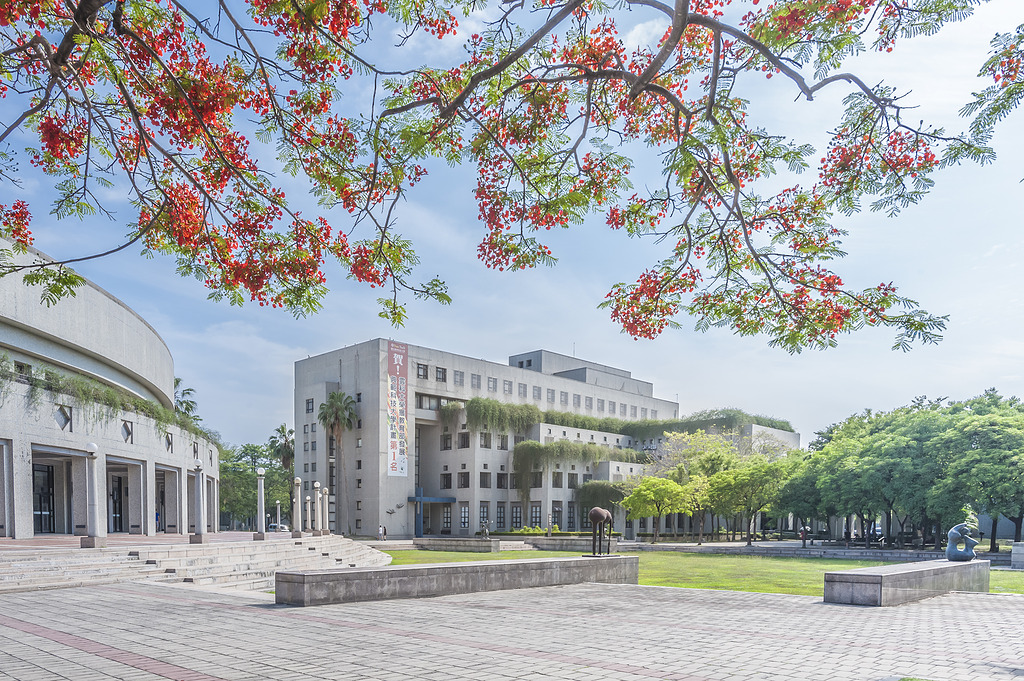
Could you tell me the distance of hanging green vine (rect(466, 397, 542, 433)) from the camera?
63.0m

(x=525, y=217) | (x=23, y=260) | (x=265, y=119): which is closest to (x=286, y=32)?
(x=265, y=119)

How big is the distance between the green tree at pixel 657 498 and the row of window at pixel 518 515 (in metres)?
11.2

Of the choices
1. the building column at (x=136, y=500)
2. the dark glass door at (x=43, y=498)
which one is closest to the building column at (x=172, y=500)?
the building column at (x=136, y=500)

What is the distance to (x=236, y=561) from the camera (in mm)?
21797

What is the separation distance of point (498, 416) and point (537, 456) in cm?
473

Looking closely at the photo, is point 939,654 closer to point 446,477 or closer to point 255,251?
point 255,251

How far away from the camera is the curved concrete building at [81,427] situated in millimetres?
26109

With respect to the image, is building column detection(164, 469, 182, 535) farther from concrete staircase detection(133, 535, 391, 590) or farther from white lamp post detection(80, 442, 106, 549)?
white lamp post detection(80, 442, 106, 549)

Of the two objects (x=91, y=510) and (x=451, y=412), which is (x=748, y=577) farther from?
(x=451, y=412)

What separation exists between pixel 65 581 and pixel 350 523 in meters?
45.2

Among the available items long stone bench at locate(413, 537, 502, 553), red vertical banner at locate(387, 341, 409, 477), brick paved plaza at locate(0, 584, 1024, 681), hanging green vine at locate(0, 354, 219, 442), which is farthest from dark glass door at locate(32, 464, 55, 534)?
red vertical banner at locate(387, 341, 409, 477)

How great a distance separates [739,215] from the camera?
706 centimetres

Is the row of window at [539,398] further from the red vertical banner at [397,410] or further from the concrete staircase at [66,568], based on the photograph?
the concrete staircase at [66,568]

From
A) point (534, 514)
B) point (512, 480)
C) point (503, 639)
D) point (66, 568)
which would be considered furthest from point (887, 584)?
point (512, 480)
